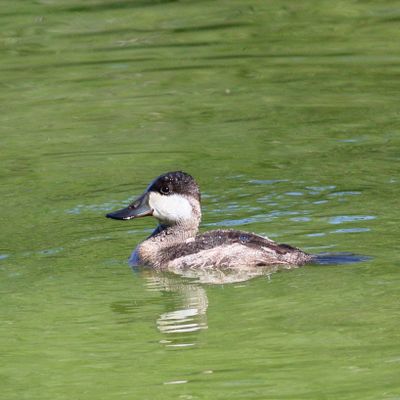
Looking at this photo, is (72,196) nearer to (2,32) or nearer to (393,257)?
(393,257)

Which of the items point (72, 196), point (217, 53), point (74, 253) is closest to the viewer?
point (74, 253)

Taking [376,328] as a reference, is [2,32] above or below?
above

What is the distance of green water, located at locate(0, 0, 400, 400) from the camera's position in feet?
Result: 28.6

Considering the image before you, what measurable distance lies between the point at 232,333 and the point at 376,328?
3.12 ft

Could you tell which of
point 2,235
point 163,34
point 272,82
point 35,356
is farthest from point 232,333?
point 163,34

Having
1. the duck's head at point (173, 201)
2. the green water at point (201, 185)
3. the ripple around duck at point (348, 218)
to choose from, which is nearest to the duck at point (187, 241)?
the duck's head at point (173, 201)

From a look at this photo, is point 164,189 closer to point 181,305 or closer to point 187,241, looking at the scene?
point 187,241

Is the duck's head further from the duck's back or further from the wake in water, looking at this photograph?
the wake in water

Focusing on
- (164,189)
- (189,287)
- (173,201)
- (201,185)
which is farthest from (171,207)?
(201,185)

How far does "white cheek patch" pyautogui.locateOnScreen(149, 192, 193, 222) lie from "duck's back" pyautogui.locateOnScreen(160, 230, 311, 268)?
28 centimetres

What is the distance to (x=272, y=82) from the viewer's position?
61.9 ft

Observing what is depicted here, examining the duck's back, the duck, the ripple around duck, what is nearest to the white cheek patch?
the duck

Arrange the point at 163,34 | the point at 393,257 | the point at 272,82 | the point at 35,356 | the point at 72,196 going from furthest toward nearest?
the point at 163,34 < the point at 272,82 < the point at 72,196 < the point at 393,257 < the point at 35,356

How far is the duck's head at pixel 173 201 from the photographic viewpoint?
11461mm
